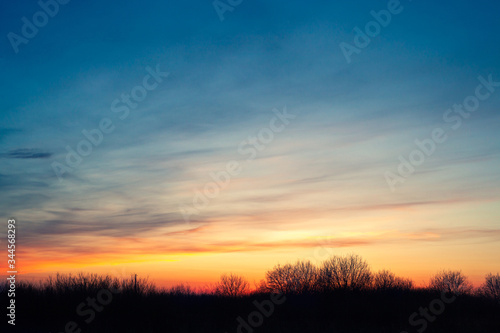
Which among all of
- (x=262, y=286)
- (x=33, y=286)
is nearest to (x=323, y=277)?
(x=262, y=286)

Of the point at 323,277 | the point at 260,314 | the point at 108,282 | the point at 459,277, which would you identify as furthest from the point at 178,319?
the point at 459,277

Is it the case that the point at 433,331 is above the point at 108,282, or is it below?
below

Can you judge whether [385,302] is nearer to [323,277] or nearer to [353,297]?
[353,297]

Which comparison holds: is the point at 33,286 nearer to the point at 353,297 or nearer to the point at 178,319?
the point at 178,319

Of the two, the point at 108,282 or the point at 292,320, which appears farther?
the point at 108,282

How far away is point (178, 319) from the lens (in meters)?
32.0

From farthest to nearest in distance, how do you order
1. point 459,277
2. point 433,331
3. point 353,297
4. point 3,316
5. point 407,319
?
point 459,277, point 353,297, point 3,316, point 407,319, point 433,331

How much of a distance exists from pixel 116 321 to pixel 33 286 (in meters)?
10.9

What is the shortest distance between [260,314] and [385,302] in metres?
9.41

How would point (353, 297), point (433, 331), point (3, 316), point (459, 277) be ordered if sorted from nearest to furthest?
point (433, 331), point (3, 316), point (353, 297), point (459, 277)

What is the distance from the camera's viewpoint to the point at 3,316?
33719 mm

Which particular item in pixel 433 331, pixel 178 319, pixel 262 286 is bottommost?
pixel 433 331

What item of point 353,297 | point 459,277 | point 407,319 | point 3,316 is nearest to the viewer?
→ point 407,319

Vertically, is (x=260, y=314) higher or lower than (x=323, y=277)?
lower
